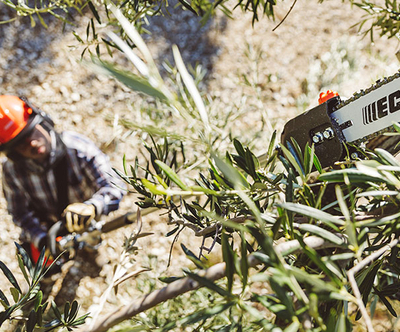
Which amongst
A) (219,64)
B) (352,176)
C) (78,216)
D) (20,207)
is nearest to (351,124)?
(352,176)

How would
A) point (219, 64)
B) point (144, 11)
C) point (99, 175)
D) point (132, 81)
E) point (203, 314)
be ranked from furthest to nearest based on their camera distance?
point (219, 64)
point (99, 175)
point (144, 11)
point (203, 314)
point (132, 81)

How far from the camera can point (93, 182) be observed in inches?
63.9

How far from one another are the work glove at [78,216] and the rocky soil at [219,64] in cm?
56

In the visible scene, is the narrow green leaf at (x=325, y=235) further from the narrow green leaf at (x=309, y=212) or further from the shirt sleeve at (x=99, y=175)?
the shirt sleeve at (x=99, y=175)

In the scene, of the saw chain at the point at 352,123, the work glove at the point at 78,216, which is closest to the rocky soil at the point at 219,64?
the work glove at the point at 78,216

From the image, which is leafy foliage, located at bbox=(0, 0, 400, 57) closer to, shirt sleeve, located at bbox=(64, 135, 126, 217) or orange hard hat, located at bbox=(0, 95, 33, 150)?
orange hard hat, located at bbox=(0, 95, 33, 150)

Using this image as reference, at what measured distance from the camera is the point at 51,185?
1.64m

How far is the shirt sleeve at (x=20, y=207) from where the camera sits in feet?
5.16

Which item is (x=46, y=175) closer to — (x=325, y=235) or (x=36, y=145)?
(x=36, y=145)

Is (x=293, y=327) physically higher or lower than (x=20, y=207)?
lower

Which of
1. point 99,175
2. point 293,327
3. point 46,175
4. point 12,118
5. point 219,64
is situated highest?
point 12,118

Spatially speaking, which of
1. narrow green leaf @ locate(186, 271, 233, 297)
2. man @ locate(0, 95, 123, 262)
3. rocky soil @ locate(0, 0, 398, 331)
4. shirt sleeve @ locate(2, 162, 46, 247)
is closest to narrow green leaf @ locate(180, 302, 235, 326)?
narrow green leaf @ locate(186, 271, 233, 297)

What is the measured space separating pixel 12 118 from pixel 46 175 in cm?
39

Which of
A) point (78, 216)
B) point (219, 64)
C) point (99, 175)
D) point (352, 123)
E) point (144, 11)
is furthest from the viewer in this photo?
point (219, 64)
